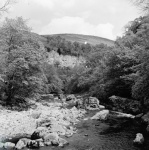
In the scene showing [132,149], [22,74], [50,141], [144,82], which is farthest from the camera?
[22,74]

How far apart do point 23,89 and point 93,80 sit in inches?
752

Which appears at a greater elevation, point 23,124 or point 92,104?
point 92,104

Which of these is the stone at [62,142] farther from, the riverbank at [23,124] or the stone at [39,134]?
the riverbank at [23,124]

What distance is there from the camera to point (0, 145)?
1279 cm

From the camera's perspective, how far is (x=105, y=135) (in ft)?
49.9

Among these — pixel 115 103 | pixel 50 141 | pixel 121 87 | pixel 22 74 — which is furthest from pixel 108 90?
pixel 50 141

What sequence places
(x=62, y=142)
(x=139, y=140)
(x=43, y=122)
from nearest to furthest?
(x=139, y=140) < (x=62, y=142) < (x=43, y=122)

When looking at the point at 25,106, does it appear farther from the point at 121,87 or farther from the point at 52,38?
the point at 52,38

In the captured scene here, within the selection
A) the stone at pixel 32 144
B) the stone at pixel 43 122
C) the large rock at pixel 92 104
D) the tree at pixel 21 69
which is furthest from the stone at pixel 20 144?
the large rock at pixel 92 104

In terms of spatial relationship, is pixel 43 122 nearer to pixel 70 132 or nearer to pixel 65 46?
pixel 70 132

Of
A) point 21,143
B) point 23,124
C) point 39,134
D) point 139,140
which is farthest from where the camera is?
point 23,124

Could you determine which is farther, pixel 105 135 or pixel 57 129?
pixel 57 129

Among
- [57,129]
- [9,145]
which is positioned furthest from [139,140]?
[9,145]

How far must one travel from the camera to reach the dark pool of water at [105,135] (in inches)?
504
